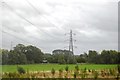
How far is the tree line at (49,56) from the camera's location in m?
18.0

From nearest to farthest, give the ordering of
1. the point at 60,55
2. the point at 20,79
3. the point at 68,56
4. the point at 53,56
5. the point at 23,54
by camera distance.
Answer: the point at 20,79 → the point at 23,54 → the point at 53,56 → the point at 60,55 → the point at 68,56

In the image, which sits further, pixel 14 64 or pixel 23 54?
pixel 23 54

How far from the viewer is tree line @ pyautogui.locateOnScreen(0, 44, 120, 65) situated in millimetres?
17994

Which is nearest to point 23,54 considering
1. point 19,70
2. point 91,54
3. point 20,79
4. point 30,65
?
point 30,65

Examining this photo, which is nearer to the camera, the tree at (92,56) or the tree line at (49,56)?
the tree line at (49,56)

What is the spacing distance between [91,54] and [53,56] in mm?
4577

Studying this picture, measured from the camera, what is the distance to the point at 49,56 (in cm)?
2394

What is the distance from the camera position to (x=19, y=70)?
15.6 m

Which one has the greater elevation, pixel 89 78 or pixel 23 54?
pixel 23 54

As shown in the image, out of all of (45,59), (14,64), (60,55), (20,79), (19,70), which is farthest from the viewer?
(60,55)

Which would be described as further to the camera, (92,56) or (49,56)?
(92,56)

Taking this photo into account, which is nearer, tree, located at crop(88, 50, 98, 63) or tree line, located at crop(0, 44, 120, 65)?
tree line, located at crop(0, 44, 120, 65)

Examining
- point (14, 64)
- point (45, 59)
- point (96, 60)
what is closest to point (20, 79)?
point (14, 64)

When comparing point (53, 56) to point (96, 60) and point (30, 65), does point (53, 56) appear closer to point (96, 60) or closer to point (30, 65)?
point (96, 60)
